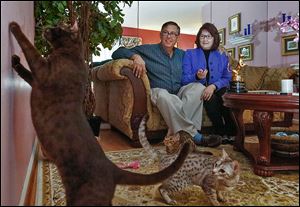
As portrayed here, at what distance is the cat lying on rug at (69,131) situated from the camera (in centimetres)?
56

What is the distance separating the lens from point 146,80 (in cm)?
144

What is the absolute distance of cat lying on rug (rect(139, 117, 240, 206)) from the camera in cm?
74

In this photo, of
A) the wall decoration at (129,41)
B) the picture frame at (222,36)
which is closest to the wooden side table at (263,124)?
the picture frame at (222,36)

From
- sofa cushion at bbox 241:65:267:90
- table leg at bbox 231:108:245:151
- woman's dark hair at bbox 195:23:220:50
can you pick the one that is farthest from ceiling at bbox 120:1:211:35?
table leg at bbox 231:108:245:151

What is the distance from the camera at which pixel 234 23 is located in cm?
91

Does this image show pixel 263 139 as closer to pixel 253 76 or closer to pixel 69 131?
pixel 253 76

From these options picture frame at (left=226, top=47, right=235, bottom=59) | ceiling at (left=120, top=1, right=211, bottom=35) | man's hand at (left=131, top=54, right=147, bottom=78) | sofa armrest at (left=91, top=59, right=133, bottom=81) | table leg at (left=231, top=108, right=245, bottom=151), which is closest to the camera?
ceiling at (left=120, top=1, right=211, bottom=35)

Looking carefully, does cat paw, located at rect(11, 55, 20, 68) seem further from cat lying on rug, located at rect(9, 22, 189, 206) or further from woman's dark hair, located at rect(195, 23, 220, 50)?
woman's dark hair, located at rect(195, 23, 220, 50)

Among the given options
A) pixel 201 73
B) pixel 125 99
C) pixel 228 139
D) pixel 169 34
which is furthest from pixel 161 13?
pixel 228 139

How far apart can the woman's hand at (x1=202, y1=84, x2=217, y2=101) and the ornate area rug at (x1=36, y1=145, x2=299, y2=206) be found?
0.48 m

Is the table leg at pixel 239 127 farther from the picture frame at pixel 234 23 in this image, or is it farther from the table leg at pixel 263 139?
the picture frame at pixel 234 23

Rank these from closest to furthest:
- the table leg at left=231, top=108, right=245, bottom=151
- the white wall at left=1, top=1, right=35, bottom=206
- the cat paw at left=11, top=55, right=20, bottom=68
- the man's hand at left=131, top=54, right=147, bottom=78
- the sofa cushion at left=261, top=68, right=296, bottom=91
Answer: the white wall at left=1, top=1, right=35, bottom=206 < the cat paw at left=11, top=55, right=20, bottom=68 < the sofa cushion at left=261, top=68, right=296, bottom=91 < the table leg at left=231, top=108, right=245, bottom=151 < the man's hand at left=131, top=54, right=147, bottom=78

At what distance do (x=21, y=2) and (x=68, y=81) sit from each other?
321 millimetres

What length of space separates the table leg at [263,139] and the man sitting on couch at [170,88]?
0.20m
